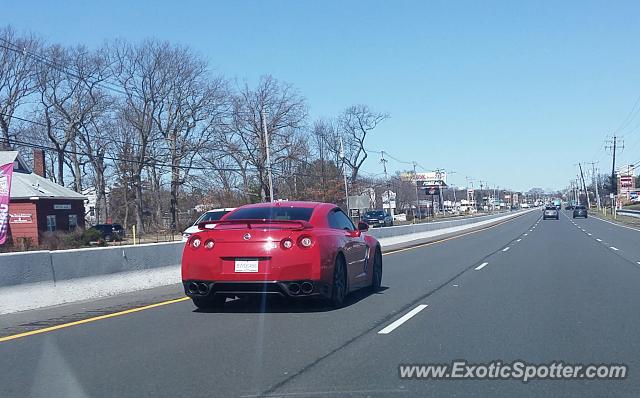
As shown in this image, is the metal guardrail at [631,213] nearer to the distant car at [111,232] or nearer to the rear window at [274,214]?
the distant car at [111,232]

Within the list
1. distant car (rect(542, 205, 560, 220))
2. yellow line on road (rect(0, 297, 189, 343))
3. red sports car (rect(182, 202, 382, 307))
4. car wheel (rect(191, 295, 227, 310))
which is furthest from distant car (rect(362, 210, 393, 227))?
red sports car (rect(182, 202, 382, 307))

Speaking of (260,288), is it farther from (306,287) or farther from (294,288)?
(306,287)

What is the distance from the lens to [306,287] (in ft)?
36.4

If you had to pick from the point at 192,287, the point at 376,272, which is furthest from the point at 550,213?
the point at 192,287

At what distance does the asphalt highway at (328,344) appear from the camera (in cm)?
712

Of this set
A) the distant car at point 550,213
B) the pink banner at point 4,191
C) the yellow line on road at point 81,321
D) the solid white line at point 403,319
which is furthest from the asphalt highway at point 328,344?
the distant car at point 550,213

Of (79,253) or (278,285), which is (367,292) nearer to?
(278,285)

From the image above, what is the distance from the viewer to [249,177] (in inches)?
2726

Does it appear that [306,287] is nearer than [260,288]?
No

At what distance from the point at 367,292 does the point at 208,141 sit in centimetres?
5342

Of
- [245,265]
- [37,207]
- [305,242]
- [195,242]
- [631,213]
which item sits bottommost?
[631,213]

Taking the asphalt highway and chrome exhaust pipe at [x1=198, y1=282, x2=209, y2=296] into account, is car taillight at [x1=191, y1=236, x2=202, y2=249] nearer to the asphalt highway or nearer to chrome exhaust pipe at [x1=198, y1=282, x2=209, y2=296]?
chrome exhaust pipe at [x1=198, y1=282, x2=209, y2=296]

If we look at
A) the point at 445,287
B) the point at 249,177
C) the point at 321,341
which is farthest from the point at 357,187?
the point at 321,341

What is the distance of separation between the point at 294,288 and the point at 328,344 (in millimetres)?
2020
